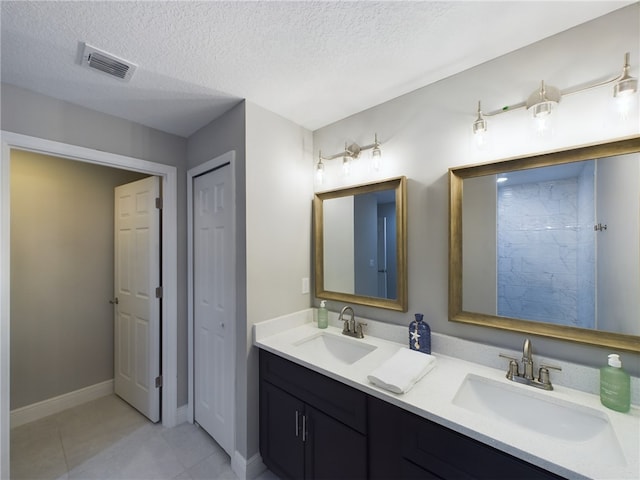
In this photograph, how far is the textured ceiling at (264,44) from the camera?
1065 mm

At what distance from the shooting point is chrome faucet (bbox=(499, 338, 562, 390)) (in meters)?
1.14

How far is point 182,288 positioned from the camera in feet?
7.30

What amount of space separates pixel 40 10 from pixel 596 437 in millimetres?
2611

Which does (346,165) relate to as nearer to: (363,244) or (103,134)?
(363,244)

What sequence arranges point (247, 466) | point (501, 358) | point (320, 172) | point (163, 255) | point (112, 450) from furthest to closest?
point (163, 255)
point (320, 172)
point (112, 450)
point (247, 466)
point (501, 358)


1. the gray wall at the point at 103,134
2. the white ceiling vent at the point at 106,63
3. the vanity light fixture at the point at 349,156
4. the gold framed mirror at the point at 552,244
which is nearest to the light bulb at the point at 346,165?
the vanity light fixture at the point at 349,156

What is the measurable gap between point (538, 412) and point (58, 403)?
3473mm

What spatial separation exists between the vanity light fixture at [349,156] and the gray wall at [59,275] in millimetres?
2029

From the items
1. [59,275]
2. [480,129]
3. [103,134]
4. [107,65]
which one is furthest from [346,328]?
[59,275]

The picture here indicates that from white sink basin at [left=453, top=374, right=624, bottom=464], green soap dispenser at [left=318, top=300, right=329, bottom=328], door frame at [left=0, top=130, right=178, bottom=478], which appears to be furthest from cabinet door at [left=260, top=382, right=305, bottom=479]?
door frame at [left=0, top=130, right=178, bottom=478]

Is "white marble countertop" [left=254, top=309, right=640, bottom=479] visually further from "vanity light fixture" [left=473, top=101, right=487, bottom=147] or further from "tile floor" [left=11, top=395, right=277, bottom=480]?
"vanity light fixture" [left=473, top=101, right=487, bottom=147]

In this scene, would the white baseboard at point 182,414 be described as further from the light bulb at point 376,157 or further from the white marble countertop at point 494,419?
the light bulb at point 376,157

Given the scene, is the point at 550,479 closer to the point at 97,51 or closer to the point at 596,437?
the point at 596,437

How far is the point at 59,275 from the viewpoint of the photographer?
240 centimetres
